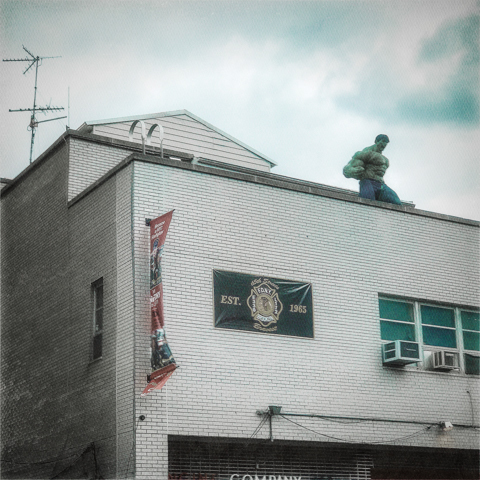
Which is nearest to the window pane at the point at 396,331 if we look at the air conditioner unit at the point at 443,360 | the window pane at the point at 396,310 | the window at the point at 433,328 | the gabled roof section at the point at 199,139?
the window at the point at 433,328

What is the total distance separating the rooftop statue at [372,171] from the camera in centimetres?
1978

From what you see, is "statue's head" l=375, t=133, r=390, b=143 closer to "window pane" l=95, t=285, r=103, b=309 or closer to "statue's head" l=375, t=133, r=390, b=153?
"statue's head" l=375, t=133, r=390, b=153

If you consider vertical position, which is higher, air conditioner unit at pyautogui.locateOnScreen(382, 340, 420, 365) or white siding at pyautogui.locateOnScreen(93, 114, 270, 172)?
white siding at pyautogui.locateOnScreen(93, 114, 270, 172)

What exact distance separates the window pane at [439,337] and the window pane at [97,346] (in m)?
7.08

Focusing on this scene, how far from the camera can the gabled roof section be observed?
24281 millimetres

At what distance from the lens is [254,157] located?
1032 inches

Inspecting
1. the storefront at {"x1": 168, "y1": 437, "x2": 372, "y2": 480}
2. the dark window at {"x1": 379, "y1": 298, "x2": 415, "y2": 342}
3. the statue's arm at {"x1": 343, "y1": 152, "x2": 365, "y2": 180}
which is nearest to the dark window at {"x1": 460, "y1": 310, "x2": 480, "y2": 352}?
the dark window at {"x1": 379, "y1": 298, "x2": 415, "y2": 342}

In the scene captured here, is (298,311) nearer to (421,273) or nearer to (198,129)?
(421,273)

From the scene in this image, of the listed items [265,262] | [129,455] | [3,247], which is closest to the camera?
[129,455]

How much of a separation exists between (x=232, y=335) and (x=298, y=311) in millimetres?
1620

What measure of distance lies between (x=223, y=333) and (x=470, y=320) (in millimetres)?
6623

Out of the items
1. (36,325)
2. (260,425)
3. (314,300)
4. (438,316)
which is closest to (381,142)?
(438,316)

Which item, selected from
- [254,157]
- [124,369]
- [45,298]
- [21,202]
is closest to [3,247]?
[21,202]

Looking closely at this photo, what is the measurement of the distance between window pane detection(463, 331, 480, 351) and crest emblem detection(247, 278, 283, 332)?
5.07 meters
